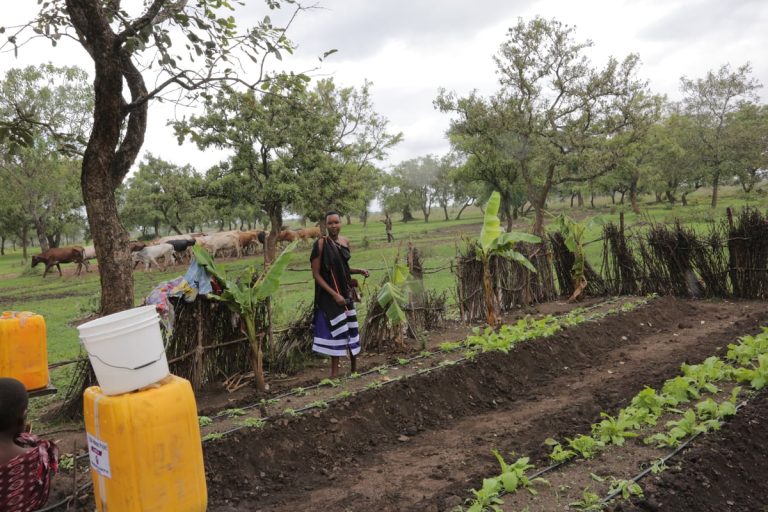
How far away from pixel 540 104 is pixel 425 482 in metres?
20.5

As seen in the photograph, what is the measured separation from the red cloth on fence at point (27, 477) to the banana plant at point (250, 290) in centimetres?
278

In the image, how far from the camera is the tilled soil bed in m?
3.70

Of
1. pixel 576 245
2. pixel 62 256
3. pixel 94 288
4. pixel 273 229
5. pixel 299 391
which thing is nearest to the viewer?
pixel 299 391

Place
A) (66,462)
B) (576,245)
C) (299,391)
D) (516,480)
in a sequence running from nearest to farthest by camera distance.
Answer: (516,480)
(66,462)
(299,391)
(576,245)

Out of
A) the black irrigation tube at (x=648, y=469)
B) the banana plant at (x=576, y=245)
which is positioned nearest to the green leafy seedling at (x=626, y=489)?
the black irrigation tube at (x=648, y=469)

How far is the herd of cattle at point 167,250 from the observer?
23078 millimetres

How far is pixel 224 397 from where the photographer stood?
5.66 metres

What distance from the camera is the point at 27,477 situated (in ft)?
8.43

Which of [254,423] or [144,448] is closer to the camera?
[144,448]

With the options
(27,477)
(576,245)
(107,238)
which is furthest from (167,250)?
(27,477)

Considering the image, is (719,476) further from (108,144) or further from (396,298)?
(108,144)

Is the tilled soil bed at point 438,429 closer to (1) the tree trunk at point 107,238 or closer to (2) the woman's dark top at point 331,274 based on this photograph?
(2) the woman's dark top at point 331,274

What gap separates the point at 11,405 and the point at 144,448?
65 cm

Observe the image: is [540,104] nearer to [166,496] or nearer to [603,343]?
[603,343]
